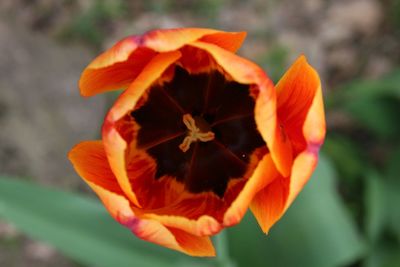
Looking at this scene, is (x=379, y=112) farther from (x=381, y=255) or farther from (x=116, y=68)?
(x=116, y=68)

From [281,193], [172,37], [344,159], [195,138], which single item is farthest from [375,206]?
[172,37]

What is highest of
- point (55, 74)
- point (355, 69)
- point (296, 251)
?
point (55, 74)

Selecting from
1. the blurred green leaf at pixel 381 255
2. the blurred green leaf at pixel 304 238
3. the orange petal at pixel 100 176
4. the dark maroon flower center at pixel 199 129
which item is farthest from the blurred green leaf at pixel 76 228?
the blurred green leaf at pixel 381 255

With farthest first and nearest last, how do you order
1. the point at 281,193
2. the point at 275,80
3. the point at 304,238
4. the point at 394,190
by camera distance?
the point at 394,190 → the point at 275,80 → the point at 304,238 → the point at 281,193

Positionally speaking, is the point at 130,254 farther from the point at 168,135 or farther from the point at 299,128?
the point at 299,128

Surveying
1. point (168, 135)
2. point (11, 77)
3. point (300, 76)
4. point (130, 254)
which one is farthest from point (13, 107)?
point (300, 76)

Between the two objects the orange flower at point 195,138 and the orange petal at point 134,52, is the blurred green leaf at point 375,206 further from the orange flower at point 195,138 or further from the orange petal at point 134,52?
the orange petal at point 134,52
